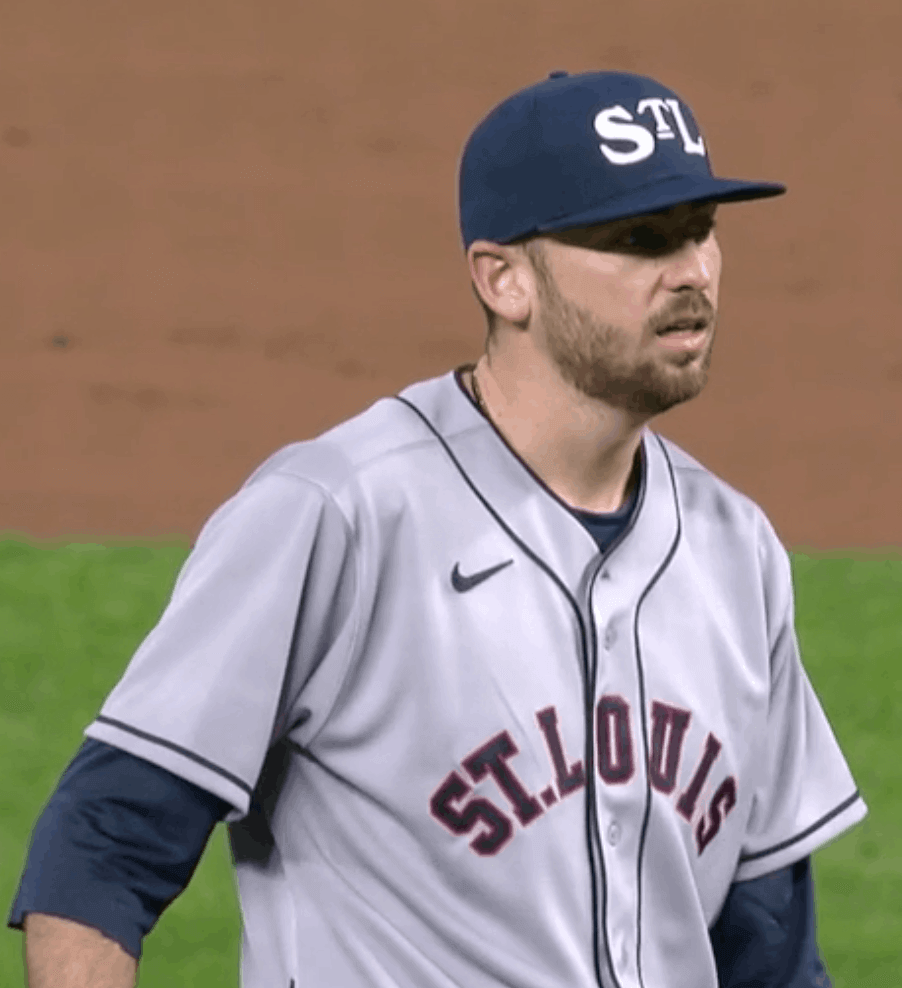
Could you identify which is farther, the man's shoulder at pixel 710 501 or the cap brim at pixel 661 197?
the man's shoulder at pixel 710 501

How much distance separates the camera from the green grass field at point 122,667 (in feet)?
21.6

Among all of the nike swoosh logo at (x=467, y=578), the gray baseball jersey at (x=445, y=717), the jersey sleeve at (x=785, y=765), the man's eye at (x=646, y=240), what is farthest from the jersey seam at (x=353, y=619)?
the jersey sleeve at (x=785, y=765)

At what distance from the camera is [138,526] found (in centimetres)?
1094

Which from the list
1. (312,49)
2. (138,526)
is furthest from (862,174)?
(138,526)

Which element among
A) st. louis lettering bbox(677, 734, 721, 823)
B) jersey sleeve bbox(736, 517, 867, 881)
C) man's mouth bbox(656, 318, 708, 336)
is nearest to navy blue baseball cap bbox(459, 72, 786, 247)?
man's mouth bbox(656, 318, 708, 336)

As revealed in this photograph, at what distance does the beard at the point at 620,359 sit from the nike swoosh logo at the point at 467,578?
24cm

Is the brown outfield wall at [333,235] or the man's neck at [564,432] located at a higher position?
the man's neck at [564,432]

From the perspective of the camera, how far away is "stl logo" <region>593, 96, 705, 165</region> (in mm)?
2684

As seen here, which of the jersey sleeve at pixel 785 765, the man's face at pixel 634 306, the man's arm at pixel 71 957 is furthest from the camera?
the jersey sleeve at pixel 785 765

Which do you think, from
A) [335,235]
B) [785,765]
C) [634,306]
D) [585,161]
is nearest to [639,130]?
[585,161]

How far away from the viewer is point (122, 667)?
8.54 metres

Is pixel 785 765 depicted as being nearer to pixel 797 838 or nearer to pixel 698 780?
pixel 797 838

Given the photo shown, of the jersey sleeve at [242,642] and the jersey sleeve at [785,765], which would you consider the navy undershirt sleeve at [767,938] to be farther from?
the jersey sleeve at [242,642]

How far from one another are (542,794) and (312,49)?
904 centimetres
